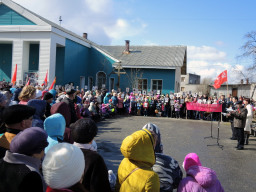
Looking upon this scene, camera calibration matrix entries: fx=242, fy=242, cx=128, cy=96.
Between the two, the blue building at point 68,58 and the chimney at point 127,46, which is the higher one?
the chimney at point 127,46

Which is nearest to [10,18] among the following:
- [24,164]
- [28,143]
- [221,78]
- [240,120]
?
[221,78]

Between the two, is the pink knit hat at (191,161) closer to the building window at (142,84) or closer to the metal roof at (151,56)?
the metal roof at (151,56)

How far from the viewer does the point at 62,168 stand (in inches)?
70.7

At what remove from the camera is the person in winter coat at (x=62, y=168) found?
71.1 inches

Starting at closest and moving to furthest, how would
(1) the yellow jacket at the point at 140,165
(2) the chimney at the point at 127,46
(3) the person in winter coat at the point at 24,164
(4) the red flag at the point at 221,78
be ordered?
(3) the person in winter coat at the point at 24,164
(1) the yellow jacket at the point at 140,165
(4) the red flag at the point at 221,78
(2) the chimney at the point at 127,46

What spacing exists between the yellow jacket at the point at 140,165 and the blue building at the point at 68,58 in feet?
53.7

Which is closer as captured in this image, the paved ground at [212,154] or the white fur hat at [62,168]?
the white fur hat at [62,168]

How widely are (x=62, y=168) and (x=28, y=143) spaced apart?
0.52 meters

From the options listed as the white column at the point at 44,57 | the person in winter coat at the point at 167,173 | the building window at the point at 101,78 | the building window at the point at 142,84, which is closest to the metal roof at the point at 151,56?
the building window at the point at 142,84

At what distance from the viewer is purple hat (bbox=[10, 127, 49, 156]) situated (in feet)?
6.89

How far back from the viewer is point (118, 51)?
33812 millimetres

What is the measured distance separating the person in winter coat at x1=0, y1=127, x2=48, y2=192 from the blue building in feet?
53.3

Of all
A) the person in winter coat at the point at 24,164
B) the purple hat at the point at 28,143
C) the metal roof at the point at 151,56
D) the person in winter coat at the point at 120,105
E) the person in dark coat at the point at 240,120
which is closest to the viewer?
the person in winter coat at the point at 24,164

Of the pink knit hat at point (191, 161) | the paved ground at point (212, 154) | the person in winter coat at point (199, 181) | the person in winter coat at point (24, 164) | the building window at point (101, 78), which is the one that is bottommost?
the paved ground at point (212, 154)
